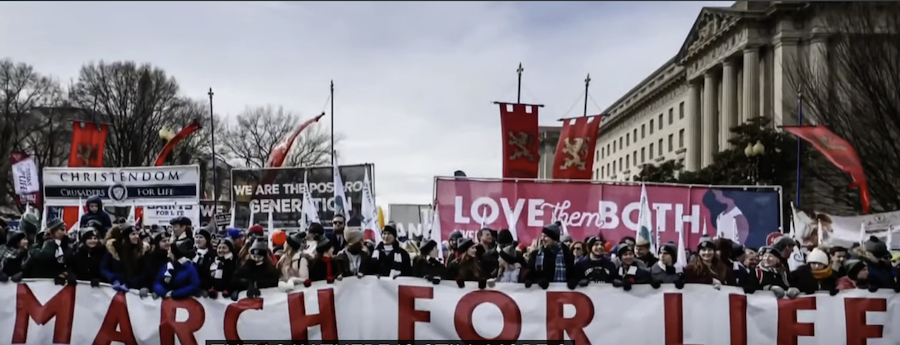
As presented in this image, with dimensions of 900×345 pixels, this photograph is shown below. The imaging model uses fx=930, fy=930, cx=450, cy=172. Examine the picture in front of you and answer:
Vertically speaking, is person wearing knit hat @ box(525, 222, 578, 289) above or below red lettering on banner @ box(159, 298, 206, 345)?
above

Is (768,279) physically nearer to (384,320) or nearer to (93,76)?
(384,320)

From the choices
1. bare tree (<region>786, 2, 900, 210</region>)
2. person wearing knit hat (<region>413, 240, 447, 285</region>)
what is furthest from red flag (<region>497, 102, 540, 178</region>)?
bare tree (<region>786, 2, 900, 210</region>)

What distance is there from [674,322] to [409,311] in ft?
7.46

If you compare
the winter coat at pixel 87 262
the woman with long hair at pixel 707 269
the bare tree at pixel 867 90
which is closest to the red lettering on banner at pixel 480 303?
the woman with long hair at pixel 707 269

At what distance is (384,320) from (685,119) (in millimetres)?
66432

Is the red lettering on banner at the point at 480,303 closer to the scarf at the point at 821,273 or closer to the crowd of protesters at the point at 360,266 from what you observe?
the crowd of protesters at the point at 360,266

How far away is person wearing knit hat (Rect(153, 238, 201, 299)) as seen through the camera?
8.05 m

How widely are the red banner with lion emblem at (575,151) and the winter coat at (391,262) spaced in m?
9.42

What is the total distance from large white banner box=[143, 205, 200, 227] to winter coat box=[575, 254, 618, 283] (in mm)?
10216

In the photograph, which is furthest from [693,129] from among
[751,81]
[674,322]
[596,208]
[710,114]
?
[674,322]

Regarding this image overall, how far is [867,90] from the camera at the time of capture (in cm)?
2969

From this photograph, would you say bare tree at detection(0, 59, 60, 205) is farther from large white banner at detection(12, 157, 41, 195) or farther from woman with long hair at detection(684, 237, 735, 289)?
woman with long hair at detection(684, 237, 735, 289)

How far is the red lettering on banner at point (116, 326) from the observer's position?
798cm

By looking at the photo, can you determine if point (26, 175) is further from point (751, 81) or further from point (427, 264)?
point (751, 81)
